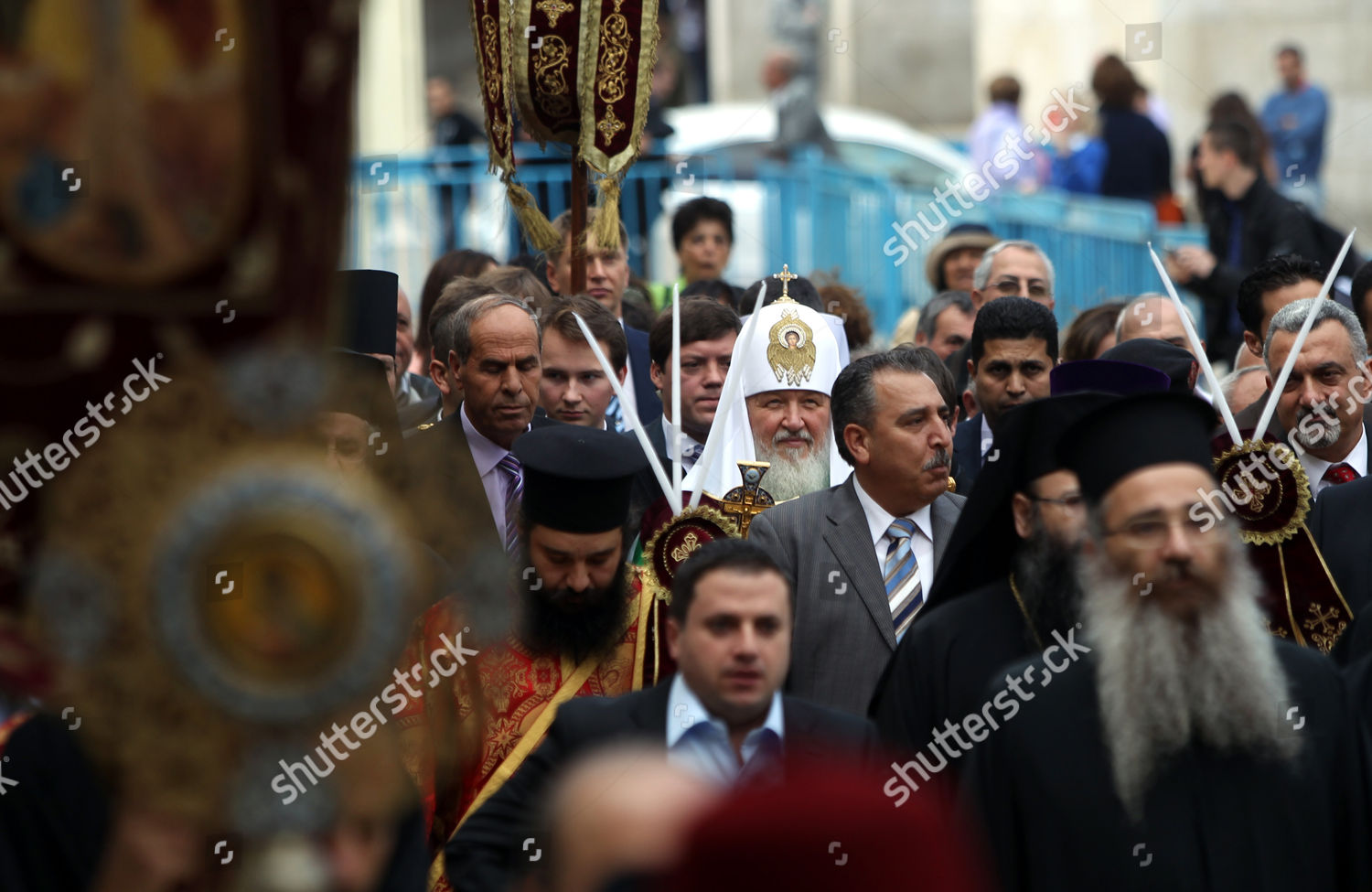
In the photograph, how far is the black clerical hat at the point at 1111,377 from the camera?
237 inches

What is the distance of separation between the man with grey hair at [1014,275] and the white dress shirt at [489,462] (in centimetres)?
232

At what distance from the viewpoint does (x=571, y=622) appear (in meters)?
5.16

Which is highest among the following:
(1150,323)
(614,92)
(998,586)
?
(614,92)

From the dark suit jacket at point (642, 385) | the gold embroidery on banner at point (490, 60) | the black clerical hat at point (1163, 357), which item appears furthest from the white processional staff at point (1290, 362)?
the dark suit jacket at point (642, 385)

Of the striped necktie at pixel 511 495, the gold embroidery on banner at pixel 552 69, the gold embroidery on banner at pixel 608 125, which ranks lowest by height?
the striped necktie at pixel 511 495

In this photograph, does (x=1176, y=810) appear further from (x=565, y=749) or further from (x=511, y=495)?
(x=511, y=495)

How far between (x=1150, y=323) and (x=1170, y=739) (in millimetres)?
3747

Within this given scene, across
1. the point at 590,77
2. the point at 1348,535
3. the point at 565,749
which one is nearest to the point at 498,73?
the point at 590,77

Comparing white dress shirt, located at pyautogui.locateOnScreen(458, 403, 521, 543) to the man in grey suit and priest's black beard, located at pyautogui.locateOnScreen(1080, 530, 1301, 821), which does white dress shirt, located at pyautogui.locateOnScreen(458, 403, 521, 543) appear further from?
priest's black beard, located at pyautogui.locateOnScreen(1080, 530, 1301, 821)

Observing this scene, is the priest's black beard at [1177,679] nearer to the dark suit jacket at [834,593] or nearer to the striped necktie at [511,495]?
the dark suit jacket at [834,593]

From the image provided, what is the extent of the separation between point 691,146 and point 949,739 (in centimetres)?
1088

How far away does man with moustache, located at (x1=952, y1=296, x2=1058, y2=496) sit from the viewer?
6945 mm

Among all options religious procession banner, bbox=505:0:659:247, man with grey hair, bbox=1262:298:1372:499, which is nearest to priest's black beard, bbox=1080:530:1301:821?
man with grey hair, bbox=1262:298:1372:499

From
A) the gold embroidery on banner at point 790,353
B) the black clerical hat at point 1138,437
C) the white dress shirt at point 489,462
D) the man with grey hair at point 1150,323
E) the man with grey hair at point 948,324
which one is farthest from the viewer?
the man with grey hair at point 948,324
